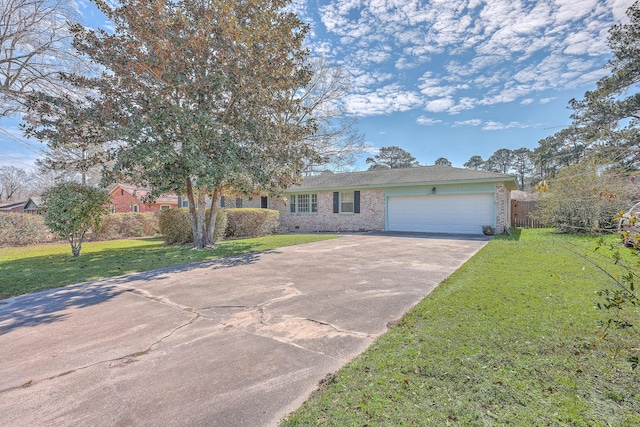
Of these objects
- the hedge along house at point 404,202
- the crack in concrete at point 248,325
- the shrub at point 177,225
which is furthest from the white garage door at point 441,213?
the crack in concrete at point 248,325

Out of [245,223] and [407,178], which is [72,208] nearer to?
[245,223]

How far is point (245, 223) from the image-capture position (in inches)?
A: 580

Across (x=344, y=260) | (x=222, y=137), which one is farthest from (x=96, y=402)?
(x=222, y=137)

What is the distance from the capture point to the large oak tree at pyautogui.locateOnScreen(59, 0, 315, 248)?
837 cm

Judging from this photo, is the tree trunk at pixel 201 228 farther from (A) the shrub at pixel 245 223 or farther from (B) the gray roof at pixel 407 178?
(B) the gray roof at pixel 407 178

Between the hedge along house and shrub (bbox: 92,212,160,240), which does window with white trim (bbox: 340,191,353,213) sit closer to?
the hedge along house

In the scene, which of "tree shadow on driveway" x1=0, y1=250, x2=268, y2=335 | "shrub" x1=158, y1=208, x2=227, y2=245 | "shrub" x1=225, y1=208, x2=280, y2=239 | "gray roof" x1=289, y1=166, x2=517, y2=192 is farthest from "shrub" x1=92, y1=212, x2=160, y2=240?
"tree shadow on driveway" x1=0, y1=250, x2=268, y2=335

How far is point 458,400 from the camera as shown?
84.9 inches

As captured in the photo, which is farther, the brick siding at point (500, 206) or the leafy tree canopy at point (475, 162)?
the leafy tree canopy at point (475, 162)

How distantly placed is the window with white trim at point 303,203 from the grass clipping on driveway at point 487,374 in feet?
47.8

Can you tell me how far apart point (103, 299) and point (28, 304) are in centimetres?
103

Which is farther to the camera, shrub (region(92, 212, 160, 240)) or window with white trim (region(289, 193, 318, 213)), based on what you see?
window with white trim (region(289, 193, 318, 213))

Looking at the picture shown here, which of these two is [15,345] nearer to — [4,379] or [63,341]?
[63,341]

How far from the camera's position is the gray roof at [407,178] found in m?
13.6
